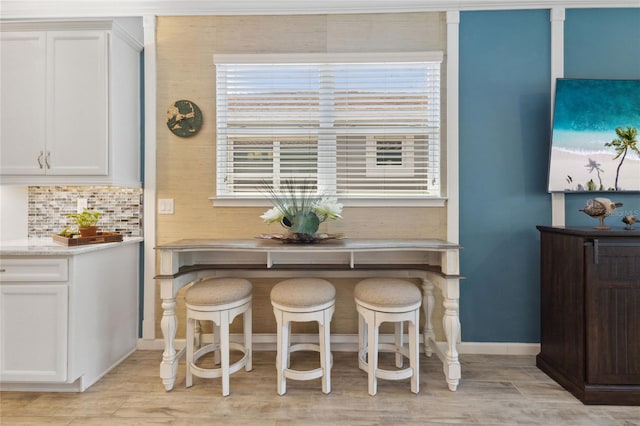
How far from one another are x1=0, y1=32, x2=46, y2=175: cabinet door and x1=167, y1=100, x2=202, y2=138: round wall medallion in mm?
836

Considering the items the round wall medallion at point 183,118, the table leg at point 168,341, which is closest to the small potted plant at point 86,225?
the table leg at point 168,341

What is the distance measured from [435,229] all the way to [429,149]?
66 centimetres

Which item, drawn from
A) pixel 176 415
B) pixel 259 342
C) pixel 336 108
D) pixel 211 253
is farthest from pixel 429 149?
pixel 176 415

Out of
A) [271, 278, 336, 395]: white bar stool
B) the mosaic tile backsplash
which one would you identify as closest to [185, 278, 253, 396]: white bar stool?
[271, 278, 336, 395]: white bar stool

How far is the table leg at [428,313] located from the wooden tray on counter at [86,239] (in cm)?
239

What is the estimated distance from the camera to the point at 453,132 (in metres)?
2.58

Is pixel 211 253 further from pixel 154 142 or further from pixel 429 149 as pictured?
pixel 429 149

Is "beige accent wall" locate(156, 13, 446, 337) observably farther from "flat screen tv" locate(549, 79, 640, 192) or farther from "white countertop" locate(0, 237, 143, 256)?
"flat screen tv" locate(549, 79, 640, 192)

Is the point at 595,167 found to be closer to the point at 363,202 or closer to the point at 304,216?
the point at 363,202

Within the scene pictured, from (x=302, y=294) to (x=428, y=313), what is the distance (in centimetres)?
116

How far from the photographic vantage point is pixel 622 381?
1.93 meters

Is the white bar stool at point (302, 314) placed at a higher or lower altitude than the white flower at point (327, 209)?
lower

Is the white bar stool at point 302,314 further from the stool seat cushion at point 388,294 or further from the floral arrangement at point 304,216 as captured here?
the floral arrangement at point 304,216

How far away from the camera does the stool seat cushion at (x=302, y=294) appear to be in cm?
193
